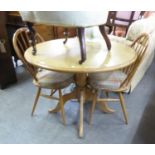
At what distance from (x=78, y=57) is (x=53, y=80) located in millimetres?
354

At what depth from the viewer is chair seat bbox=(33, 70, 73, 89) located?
177 cm

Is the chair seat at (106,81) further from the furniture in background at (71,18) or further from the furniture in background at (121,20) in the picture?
the furniture in background at (121,20)

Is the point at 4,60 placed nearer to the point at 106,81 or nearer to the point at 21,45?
the point at 21,45

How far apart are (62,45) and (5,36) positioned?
3.08ft

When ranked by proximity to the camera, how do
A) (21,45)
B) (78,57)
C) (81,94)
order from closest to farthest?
(78,57) → (81,94) → (21,45)

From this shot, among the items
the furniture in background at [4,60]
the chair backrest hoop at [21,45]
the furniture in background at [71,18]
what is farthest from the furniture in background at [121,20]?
the furniture in background at [71,18]

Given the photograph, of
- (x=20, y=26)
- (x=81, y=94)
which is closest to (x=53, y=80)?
(x=81, y=94)

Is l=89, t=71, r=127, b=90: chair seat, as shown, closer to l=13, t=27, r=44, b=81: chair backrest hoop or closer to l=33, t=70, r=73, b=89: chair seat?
l=33, t=70, r=73, b=89: chair seat

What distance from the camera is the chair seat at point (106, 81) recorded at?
68.4 inches

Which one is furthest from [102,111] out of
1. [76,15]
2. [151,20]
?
[151,20]

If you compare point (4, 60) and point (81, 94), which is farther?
point (4, 60)

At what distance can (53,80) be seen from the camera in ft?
5.90

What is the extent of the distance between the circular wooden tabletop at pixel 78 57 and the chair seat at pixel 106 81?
0.24m
